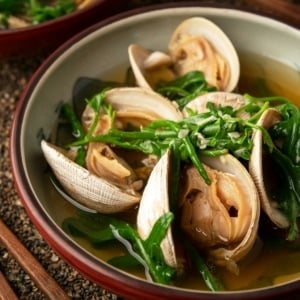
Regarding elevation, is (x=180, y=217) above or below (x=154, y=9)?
below

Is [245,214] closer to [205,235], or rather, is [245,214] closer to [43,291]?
[205,235]

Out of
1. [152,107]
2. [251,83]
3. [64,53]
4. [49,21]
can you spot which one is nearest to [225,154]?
[152,107]

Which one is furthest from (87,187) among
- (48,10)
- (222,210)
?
(48,10)

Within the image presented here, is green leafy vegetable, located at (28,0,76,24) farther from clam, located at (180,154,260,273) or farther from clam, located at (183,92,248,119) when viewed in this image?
clam, located at (180,154,260,273)

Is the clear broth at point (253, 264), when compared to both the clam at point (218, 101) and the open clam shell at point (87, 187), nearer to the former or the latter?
the open clam shell at point (87, 187)

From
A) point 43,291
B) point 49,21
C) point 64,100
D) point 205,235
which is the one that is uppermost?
point 49,21

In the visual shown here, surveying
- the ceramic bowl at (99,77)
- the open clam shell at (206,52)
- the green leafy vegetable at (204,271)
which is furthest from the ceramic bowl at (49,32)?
the green leafy vegetable at (204,271)
